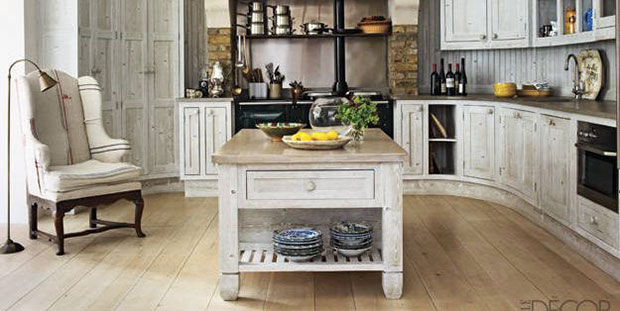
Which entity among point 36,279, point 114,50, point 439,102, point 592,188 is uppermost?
point 114,50

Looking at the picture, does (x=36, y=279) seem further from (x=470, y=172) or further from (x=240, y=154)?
(x=470, y=172)

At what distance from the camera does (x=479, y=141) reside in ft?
23.3

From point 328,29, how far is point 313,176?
4.17 meters

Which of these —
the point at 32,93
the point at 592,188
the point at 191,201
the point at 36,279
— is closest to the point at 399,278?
the point at 592,188

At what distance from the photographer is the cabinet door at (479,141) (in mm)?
6949

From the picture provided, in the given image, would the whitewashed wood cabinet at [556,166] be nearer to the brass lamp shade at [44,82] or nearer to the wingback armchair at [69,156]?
the wingback armchair at [69,156]

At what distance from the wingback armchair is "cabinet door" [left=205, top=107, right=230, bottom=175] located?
5.35 feet

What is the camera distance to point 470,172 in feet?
23.7

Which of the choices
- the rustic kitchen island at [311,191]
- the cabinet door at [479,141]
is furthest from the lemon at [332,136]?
the cabinet door at [479,141]

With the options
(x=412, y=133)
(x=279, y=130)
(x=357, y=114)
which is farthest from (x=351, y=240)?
(x=412, y=133)

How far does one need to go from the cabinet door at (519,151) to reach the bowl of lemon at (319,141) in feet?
7.25

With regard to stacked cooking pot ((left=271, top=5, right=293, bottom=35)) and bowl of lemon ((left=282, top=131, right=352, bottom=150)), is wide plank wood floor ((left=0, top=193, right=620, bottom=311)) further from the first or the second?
stacked cooking pot ((left=271, top=5, right=293, bottom=35))

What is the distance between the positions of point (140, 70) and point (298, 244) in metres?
3.98

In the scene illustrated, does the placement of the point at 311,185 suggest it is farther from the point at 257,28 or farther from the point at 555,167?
the point at 257,28
